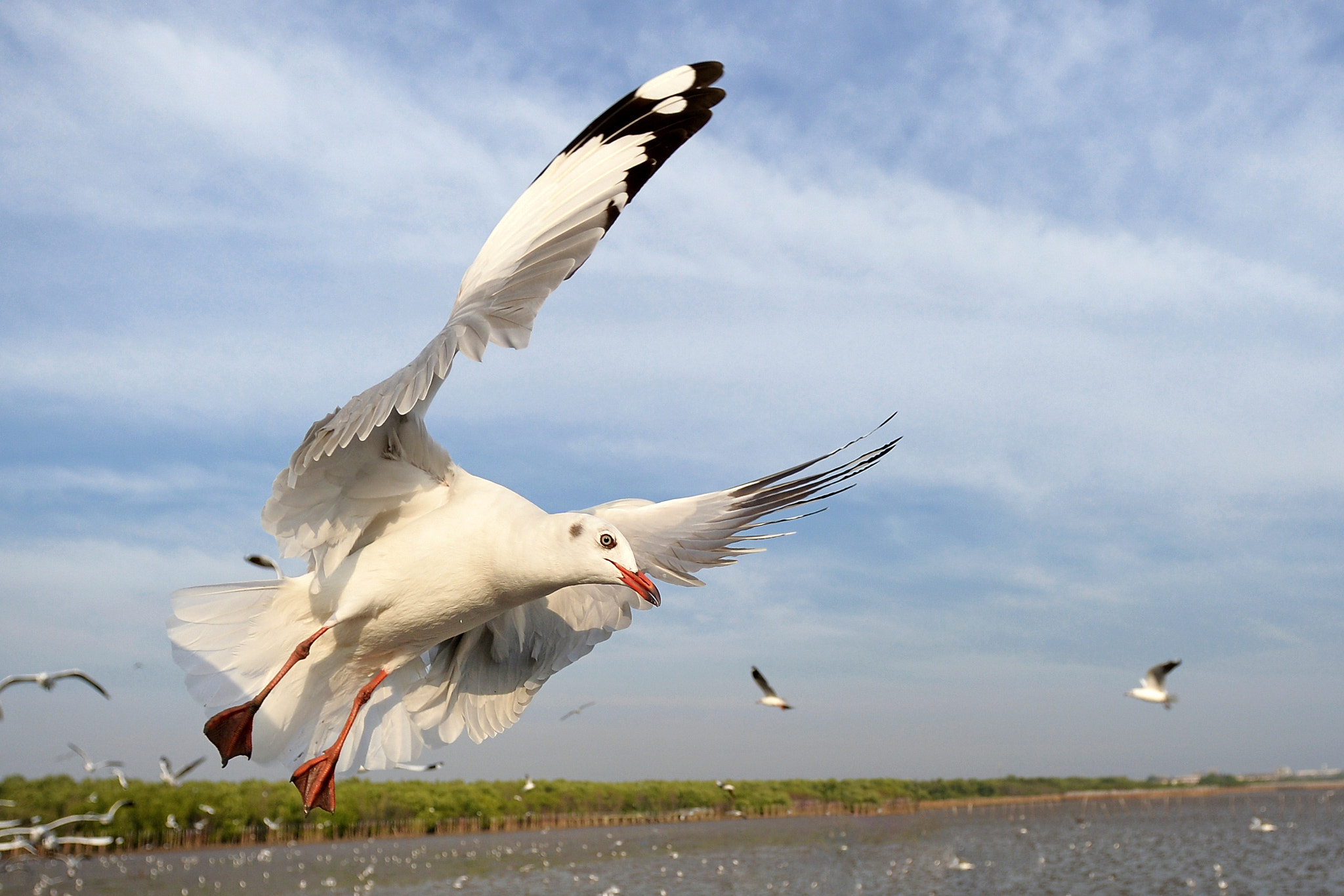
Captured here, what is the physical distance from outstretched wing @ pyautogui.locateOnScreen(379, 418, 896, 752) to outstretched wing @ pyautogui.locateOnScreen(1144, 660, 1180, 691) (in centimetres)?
1946

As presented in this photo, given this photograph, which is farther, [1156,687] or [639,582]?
[1156,687]

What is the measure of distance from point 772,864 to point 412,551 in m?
43.9

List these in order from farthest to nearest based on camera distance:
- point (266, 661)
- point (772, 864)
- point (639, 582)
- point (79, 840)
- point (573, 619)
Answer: point (772, 864) → point (79, 840) → point (573, 619) → point (266, 661) → point (639, 582)

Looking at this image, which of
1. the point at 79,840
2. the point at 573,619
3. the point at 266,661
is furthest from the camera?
the point at 79,840

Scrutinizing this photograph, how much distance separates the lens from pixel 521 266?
4.59 metres

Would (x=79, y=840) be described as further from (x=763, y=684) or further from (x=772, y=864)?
(x=772, y=864)

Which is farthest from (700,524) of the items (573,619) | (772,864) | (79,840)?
(772,864)

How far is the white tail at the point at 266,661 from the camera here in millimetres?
5047

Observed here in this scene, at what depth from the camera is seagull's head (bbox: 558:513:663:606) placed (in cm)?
437

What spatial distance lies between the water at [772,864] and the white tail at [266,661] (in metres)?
30.7

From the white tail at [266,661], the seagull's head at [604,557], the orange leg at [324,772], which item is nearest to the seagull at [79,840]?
the white tail at [266,661]

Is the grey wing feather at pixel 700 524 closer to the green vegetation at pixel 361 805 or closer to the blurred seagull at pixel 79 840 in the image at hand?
the blurred seagull at pixel 79 840

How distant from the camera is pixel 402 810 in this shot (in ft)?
208

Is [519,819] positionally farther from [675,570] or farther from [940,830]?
[675,570]
